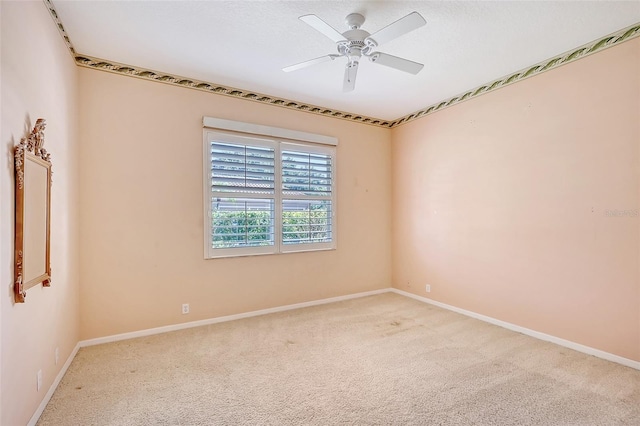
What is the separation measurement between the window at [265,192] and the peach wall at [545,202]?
4.97 feet

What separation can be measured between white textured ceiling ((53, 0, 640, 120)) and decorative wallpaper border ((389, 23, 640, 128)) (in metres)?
0.08

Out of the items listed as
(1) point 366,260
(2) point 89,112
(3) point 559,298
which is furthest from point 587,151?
(2) point 89,112

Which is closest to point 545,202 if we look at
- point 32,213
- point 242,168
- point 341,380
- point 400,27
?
point 400,27

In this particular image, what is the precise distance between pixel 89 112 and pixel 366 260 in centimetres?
388

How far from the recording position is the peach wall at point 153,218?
3.03m

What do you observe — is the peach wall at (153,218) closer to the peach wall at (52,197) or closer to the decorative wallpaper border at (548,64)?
the peach wall at (52,197)

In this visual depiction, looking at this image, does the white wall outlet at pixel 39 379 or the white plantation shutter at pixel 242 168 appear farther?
the white plantation shutter at pixel 242 168

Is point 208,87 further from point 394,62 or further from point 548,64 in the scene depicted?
point 548,64

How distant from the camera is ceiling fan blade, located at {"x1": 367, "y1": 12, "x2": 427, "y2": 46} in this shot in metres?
1.96

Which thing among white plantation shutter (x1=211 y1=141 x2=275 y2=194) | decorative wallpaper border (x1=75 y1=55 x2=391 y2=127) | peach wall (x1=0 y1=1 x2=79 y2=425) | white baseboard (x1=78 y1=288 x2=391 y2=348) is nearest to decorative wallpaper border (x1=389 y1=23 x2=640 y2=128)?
decorative wallpaper border (x1=75 y1=55 x2=391 y2=127)

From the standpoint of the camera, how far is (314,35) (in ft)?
8.56

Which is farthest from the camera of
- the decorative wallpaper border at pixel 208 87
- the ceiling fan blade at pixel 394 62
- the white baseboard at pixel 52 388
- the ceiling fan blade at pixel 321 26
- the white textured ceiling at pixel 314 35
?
the decorative wallpaper border at pixel 208 87

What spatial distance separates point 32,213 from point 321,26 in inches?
85.2

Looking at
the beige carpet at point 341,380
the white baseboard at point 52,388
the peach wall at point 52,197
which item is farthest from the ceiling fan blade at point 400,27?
the white baseboard at point 52,388
